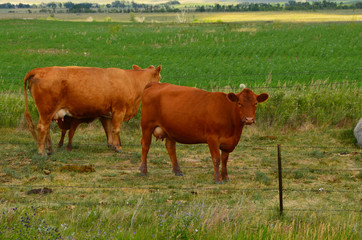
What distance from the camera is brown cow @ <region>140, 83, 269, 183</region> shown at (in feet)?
33.8

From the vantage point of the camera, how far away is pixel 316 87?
17.3 metres

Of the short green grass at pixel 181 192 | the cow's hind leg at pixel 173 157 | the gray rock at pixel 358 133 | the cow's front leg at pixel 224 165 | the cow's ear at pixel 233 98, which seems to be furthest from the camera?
the gray rock at pixel 358 133

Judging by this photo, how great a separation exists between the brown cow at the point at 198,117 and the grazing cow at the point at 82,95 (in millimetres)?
2107

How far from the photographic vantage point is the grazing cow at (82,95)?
41.4 feet

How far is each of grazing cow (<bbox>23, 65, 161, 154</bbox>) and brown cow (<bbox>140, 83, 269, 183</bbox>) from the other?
211cm

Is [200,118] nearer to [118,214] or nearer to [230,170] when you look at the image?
[230,170]

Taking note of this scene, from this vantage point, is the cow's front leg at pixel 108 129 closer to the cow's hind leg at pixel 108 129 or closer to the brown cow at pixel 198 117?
the cow's hind leg at pixel 108 129

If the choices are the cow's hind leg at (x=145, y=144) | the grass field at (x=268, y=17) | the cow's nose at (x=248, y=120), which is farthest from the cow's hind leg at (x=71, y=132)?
the grass field at (x=268, y=17)

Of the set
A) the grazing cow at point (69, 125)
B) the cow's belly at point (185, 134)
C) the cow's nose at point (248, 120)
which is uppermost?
the cow's nose at point (248, 120)

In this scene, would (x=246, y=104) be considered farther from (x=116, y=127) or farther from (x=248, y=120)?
(x=116, y=127)

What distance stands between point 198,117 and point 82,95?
11.2ft

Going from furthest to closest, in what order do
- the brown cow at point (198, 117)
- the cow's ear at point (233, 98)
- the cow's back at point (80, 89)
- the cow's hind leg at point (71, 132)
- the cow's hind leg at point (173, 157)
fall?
the cow's hind leg at point (71, 132) < the cow's back at point (80, 89) < the cow's hind leg at point (173, 157) < the brown cow at point (198, 117) < the cow's ear at point (233, 98)

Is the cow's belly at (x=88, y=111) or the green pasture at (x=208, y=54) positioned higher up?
the cow's belly at (x=88, y=111)

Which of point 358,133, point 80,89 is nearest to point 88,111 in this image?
point 80,89
